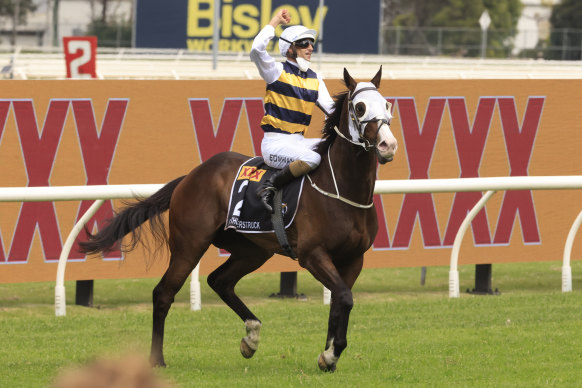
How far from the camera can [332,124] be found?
6078 mm

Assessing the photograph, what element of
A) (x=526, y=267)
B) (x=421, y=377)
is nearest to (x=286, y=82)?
(x=421, y=377)

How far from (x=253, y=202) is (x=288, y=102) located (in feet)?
2.08

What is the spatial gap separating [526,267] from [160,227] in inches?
248

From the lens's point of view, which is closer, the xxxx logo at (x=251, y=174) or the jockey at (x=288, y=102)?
the jockey at (x=288, y=102)

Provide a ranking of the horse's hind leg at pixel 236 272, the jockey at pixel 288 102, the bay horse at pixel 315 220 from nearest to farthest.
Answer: the bay horse at pixel 315 220 < the jockey at pixel 288 102 < the horse's hind leg at pixel 236 272

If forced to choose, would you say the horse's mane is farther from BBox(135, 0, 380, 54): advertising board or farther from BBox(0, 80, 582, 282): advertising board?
BBox(135, 0, 380, 54): advertising board

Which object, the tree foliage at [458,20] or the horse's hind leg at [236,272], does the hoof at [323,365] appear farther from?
the tree foliage at [458,20]

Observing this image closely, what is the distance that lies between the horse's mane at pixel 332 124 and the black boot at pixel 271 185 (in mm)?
244

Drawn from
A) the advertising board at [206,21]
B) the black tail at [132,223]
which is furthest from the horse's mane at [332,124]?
the advertising board at [206,21]

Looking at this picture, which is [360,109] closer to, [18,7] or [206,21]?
[206,21]

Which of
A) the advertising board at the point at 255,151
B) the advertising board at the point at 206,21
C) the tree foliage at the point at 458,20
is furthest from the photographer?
the tree foliage at the point at 458,20

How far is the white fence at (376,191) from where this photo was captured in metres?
7.82

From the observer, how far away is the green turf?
5.71 m

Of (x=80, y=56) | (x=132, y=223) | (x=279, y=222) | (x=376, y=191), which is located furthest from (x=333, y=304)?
(x=80, y=56)
